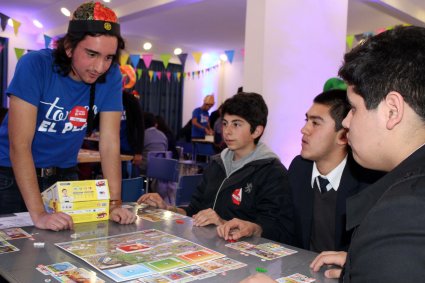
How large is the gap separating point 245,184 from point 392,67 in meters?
1.32

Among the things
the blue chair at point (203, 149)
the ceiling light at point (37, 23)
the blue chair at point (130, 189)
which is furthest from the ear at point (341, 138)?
the ceiling light at point (37, 23)

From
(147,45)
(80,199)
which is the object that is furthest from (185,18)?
(80,199)

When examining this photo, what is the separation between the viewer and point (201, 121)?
9.08m

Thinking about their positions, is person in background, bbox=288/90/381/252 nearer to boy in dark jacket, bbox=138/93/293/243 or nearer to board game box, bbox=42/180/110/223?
boy in dark jacket, bbox=138/93/293/243

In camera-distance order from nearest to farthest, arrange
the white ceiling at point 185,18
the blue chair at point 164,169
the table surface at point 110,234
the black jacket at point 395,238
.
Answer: the black jacket at point 395,238, the table surface at point 110,234, the blue chair at point 164,169, the white ceiling at point 185,18

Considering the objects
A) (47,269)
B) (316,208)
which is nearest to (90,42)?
(47,269)

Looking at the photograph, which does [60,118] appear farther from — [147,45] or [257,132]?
[147,45]

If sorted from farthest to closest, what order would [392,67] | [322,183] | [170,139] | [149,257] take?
[170,139] → [322,183] → [149,257] → [392,67]

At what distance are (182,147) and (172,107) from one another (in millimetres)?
3417

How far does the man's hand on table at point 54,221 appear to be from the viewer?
1.49m

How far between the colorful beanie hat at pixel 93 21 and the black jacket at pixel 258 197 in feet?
3.06

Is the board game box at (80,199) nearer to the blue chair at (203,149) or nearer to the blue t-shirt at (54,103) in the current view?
the blue t-shirt at (54,103)

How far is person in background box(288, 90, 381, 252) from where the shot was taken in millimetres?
1892

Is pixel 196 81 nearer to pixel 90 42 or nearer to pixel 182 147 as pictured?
pixel 182 147
